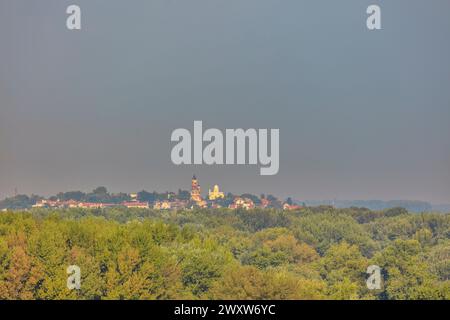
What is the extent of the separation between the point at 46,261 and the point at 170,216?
11877 cm

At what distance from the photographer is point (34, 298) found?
70625mm

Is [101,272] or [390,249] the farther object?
[390,249]

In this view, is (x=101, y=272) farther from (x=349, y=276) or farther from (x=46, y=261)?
(x=349, y=276)

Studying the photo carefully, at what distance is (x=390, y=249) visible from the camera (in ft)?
327

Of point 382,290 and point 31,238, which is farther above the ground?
point 31,238
